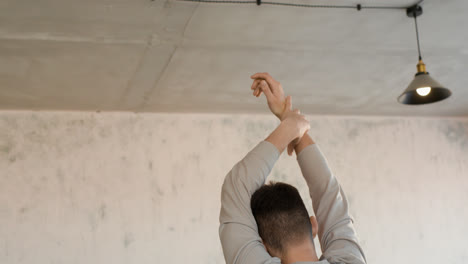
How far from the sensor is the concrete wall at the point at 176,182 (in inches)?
188

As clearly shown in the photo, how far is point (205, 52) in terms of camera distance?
3.55 meters

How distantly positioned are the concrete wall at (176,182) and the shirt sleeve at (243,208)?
406 cm

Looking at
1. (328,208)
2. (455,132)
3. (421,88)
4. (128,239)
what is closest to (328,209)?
(328,208)

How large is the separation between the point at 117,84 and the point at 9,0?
154 centimetres

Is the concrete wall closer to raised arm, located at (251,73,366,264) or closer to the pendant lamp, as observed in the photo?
the pendant lamp

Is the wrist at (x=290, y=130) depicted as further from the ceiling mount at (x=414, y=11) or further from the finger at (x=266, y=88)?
the ceiling mount at (x=414, y=11)

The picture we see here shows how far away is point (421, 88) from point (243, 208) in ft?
7.91

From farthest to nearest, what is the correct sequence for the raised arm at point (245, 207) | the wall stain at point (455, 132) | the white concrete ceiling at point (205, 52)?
the wall stain at point (455, 132), the white concrete ceiling at point (205, 52), the raised arm at point (245, 207)

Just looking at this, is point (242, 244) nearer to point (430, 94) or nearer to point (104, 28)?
point (104, 28)

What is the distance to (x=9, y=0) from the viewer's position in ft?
8.79

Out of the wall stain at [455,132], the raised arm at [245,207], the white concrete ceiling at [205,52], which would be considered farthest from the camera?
→ the wall stain at [455,132]

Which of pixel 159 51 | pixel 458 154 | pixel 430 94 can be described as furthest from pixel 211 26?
pixel 458 154

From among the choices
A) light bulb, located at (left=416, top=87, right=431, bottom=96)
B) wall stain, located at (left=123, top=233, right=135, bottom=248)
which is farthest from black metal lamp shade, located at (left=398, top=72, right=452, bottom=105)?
wall stain, located at (left=123, top=233, right=135, bottom=248)

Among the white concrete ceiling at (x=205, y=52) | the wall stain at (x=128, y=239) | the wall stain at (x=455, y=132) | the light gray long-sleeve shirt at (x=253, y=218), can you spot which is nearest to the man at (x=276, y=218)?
the light gray long-sleeve shirt at (x=253, y=218)
